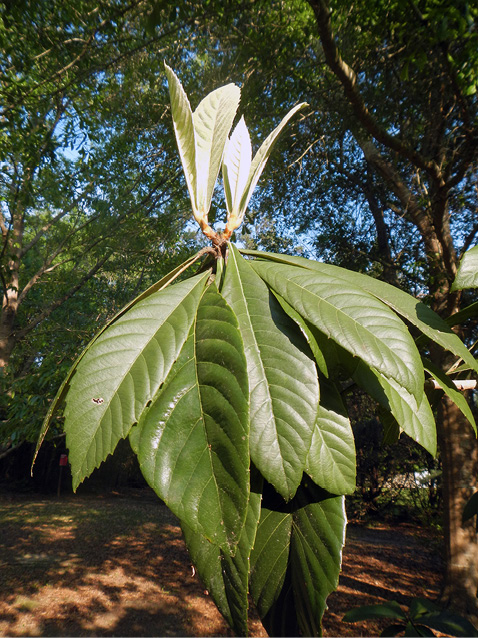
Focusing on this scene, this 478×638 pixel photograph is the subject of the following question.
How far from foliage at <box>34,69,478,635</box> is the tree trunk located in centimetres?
362

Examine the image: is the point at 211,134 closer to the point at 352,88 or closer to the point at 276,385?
the point at 276,385

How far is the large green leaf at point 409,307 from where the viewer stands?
0.60m

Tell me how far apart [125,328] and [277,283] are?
0.23 m

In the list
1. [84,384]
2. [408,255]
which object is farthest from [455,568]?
[84,384]

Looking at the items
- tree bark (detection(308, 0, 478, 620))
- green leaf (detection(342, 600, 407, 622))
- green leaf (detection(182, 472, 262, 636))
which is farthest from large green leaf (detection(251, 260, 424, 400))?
tree bark (detection(308, 0, 478, 620))

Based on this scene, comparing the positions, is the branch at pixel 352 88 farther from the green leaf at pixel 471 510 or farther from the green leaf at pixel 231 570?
the green leaf at pixel 231 570

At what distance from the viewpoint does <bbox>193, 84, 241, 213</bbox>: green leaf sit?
812 mm

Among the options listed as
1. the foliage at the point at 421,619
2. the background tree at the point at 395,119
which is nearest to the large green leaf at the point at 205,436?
the foliage at the point at 421,619

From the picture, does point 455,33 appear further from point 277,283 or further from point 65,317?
point 65,317

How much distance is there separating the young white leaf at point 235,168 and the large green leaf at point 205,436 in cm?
36

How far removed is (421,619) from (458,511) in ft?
8.13

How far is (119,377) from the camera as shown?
51 centimetres

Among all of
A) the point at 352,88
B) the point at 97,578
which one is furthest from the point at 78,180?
the point at 97,578

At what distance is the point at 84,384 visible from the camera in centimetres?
51
